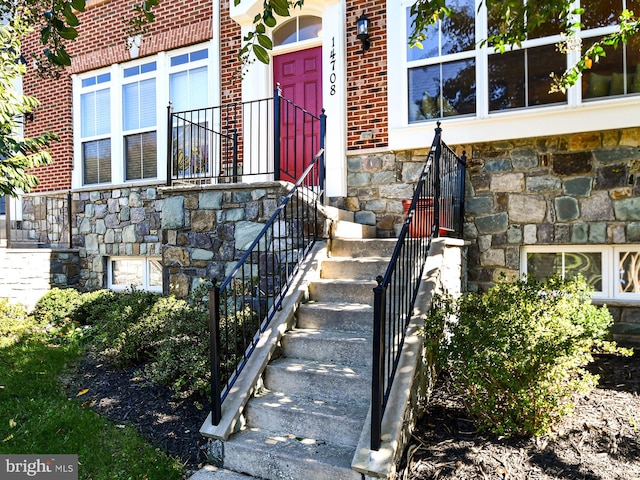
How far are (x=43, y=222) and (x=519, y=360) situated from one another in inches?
324

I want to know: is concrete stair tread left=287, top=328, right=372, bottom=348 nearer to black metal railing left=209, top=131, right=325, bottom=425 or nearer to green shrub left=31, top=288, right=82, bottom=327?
black metal railing left=209, top=131, right=325, bottom=425

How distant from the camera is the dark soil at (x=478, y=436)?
246cm

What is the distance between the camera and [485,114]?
15.8 ft

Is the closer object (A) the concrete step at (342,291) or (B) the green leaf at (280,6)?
(B) the green leaf at (280,6)

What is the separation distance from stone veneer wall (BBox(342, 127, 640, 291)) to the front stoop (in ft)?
4.99

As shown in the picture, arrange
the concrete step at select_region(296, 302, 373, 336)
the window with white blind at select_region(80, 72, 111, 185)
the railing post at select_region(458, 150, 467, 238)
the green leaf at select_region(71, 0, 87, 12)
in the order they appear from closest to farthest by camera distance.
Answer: the green leaf at select_region(71, 0, 87, 12) → the concrete step at select_region(296, 302, 373, 336) → the railing post at select_region(458, 150, 467, 238) → the window with white blind at select_region(80, 72, 111, 185)

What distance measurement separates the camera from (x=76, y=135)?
7.87 metres

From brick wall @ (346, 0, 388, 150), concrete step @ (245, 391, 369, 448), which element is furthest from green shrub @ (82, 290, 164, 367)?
brick wall @ (346, 0, 388, 150)

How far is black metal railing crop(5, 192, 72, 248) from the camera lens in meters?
7.74

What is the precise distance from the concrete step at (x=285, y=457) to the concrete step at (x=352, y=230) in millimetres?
2189

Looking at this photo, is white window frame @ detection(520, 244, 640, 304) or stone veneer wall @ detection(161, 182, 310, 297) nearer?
white window frame @ detection(520, 244, 640, 304)

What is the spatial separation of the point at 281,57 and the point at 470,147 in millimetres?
2918

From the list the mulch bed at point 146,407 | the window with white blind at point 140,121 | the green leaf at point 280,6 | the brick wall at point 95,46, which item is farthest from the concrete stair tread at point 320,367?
the brick wall at point 95,46

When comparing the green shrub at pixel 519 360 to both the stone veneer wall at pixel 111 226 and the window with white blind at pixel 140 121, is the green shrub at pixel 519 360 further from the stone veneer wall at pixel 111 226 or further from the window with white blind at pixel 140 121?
the window with white blind at pixel 140 121
